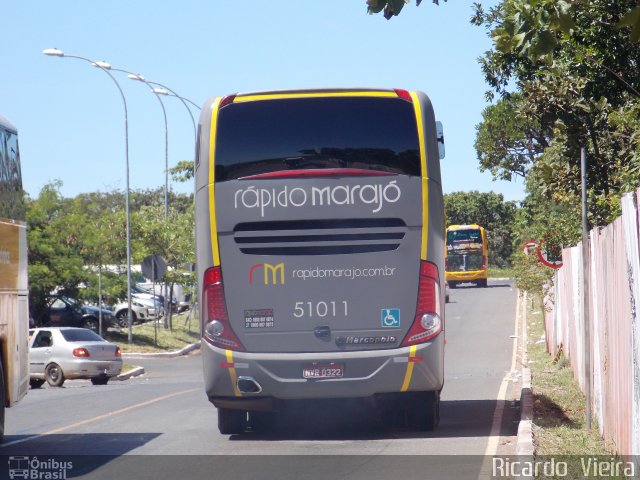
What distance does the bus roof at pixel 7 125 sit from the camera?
13422 mm

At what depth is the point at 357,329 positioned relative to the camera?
12.0 meters

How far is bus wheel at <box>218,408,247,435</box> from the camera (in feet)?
42.4

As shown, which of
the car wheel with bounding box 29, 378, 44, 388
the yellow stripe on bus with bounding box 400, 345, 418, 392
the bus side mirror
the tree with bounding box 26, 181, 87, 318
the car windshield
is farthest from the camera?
the tree with bounding box 26, 181, 87, 318

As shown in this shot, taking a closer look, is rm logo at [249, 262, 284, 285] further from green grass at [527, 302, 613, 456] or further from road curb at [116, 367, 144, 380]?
road curb at [116, 367, 144, 380]

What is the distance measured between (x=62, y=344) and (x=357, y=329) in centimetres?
1523

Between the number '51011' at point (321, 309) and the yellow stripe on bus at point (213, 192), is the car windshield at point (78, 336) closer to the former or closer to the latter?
the yellow stripe on bus at point (213, 192)

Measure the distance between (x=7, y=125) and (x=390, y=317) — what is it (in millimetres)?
5544

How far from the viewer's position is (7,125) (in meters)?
13.6

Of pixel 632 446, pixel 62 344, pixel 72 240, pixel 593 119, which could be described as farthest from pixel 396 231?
pixel 72 240

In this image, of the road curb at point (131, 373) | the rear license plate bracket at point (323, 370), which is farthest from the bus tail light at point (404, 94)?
the road curb at point (131, 373)

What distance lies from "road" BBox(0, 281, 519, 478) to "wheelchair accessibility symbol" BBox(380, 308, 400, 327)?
1.35m

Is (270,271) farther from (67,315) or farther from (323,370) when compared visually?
(67,315)

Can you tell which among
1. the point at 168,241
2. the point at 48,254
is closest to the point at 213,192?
the point at 48,254

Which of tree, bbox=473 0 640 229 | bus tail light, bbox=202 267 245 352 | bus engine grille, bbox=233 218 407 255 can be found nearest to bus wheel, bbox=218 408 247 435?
bus tail light, bbox=202 267 245 352
